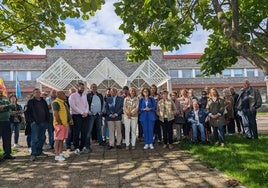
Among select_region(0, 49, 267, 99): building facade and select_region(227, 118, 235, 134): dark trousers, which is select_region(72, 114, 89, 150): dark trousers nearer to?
select_region(227, 118, 235, 134): dark trousers

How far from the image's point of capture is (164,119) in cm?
967

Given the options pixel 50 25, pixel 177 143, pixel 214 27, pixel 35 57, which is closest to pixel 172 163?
pixel 177 143

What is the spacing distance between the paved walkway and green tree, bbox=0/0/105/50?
10.8ft

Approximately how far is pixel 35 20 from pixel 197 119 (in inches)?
220

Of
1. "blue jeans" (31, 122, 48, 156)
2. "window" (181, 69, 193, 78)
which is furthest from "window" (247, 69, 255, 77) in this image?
"blue jeans" (31, 122, 48, 156)

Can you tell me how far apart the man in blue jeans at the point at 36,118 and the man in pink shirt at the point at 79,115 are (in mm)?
821

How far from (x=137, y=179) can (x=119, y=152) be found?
3.06 metres

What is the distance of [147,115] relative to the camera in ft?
31.7

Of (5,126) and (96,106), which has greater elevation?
(96,106)

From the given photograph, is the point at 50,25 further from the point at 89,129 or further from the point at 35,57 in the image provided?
the point at 35,57

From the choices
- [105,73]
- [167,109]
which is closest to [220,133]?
[167,109]

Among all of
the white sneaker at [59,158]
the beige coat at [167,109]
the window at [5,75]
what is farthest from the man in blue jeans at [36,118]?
the window at [5,75]

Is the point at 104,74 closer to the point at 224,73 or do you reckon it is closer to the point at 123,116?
the point at 123,116

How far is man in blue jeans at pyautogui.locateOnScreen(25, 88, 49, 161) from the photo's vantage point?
860 cm
